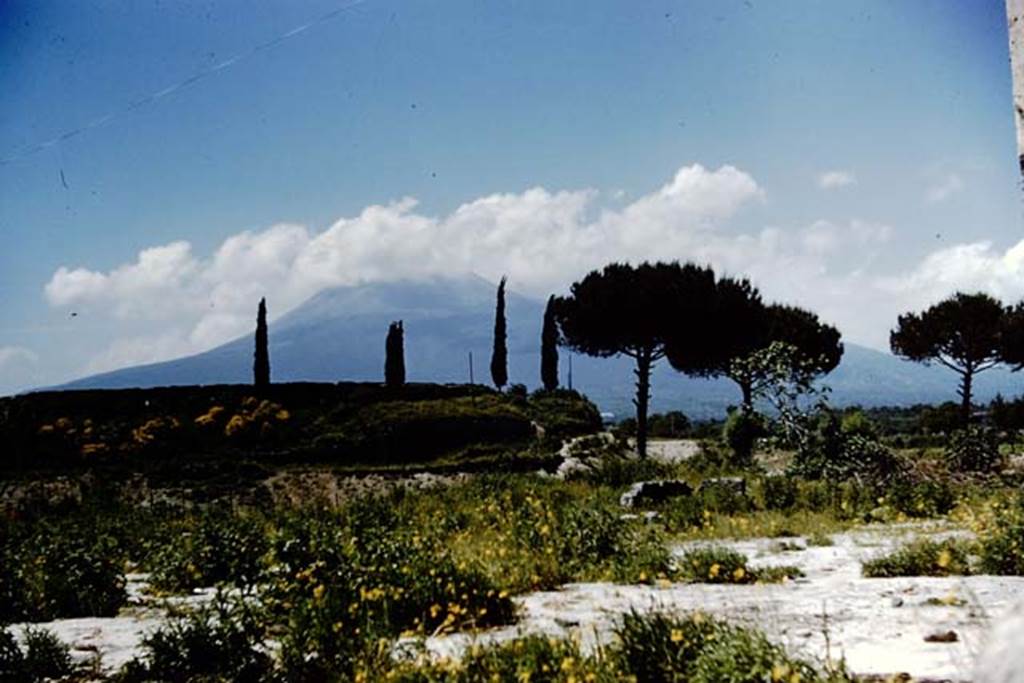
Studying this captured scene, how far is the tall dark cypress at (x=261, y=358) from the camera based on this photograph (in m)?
45.6

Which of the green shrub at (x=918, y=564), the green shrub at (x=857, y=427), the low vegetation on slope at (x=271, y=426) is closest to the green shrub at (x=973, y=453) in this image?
the green shrub at (x=857, y=427)

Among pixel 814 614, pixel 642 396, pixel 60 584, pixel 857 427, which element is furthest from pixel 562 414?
pixel 814 614

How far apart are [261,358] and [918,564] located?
44.1 metres

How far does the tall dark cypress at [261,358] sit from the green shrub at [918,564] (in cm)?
4020

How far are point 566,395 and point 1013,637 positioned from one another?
4733 cm

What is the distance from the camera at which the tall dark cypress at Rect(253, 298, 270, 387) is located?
45.6m

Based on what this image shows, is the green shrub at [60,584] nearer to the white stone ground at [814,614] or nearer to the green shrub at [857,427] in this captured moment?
the white stone ground at [814,614]

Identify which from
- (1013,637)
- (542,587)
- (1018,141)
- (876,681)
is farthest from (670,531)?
(1013,637)

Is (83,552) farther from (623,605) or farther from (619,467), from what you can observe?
(619,467)

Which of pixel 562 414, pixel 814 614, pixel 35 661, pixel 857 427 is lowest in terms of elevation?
pixel 35 661

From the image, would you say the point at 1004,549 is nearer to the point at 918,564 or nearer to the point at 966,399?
the point at 918,564

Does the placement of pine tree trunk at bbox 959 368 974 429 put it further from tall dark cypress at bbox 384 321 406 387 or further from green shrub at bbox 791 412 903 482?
tall dark cypress at bbox 384 321 406 387

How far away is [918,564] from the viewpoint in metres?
6.80

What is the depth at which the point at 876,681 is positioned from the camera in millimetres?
3670
